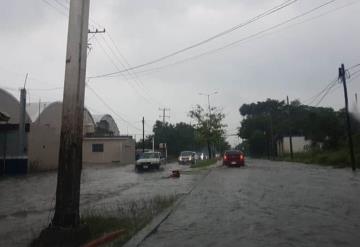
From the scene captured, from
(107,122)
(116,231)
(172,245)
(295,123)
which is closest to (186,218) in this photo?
(116,231)

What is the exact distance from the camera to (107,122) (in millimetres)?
92688

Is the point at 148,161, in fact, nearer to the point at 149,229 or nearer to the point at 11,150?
the point at 11,150

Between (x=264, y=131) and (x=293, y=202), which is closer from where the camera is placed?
(x=293, y=202)

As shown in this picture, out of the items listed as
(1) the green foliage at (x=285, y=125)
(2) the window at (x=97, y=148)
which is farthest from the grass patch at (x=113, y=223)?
Answer: (1) the green foliage at (x=285, y=125)

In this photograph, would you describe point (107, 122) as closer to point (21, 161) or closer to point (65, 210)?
point (21, 161)

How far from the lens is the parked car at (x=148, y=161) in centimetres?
Answer: 4531

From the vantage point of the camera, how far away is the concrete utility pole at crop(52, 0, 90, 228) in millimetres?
9875

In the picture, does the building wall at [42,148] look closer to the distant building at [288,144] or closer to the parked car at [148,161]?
the parked car at [148,161]

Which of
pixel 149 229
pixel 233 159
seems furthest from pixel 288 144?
pixel 149 229

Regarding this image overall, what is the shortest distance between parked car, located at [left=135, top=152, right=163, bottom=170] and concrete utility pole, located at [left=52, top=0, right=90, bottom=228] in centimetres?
3512

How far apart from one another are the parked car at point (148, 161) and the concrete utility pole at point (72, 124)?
3512 centimetres

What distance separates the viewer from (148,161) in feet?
150

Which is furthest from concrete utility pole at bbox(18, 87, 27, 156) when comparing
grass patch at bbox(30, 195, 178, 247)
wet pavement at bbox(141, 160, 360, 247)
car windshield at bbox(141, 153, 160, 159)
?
grass patch at bbox(30, 195, 178, 247)

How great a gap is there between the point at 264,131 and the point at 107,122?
43.7 meters
